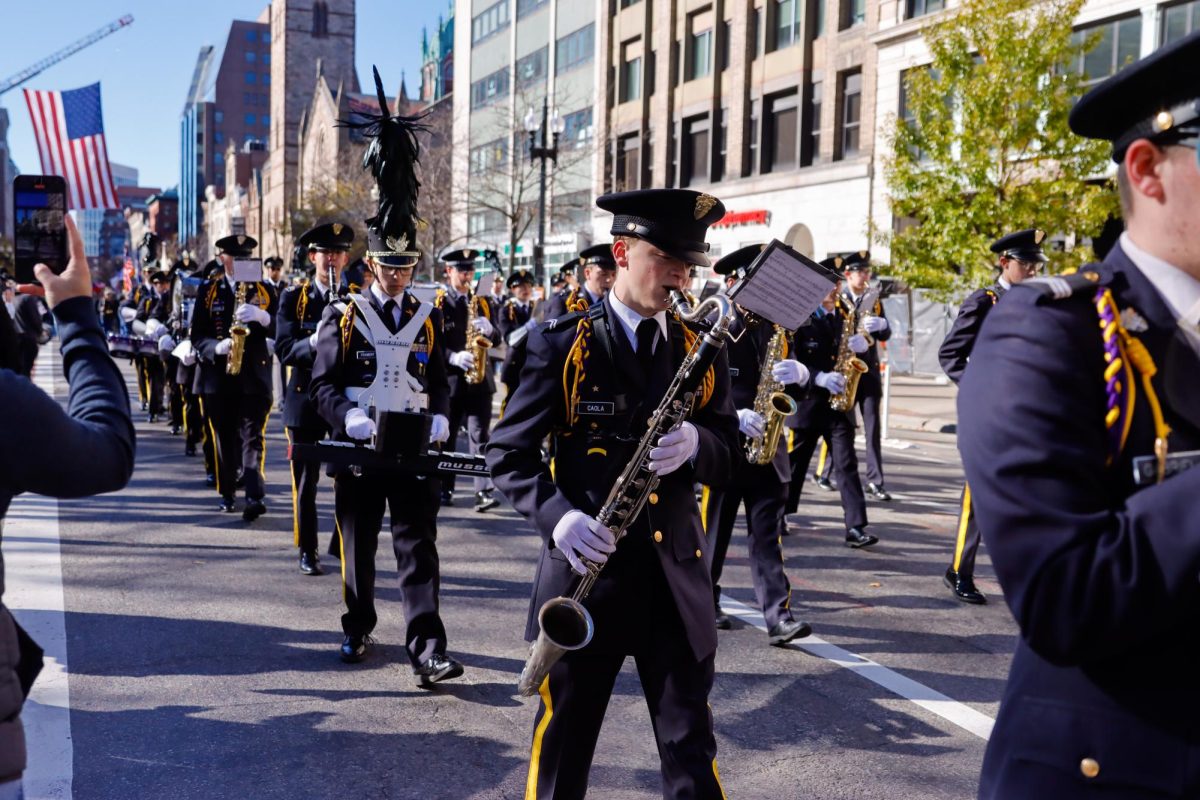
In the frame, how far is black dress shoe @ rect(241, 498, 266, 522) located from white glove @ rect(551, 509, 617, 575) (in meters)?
7.23

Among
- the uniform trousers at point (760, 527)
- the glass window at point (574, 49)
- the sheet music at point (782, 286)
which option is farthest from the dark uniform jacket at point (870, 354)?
the glass window at point (574, 49)

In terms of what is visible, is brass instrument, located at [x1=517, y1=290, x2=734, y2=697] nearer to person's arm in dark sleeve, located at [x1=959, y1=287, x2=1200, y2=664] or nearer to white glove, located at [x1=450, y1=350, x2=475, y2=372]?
person's arm in dark sleeve, located at [x1=959, y1=287, x2=1200, y2=664]

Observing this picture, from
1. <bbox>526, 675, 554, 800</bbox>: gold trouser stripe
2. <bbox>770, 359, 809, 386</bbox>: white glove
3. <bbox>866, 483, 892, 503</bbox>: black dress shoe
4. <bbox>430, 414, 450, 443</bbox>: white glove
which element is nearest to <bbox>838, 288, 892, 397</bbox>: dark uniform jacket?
<bbox>866, 483, 892, 503</bbox>: black dress shoe

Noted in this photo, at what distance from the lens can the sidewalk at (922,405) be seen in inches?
763

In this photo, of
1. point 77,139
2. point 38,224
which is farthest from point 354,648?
point 77,139

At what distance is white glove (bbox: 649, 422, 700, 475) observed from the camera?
3.45 m

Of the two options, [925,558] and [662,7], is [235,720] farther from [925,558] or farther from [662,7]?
[662,7]

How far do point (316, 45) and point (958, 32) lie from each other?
3891 inches

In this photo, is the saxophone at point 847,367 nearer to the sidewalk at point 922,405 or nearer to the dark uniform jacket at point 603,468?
the dark uniform jacket at point 603,468

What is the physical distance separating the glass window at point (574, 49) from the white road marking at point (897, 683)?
139 feet

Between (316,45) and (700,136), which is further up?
(316,45)

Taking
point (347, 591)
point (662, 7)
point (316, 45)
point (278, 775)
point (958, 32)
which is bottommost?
point (278, 775)

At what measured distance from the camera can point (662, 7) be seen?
4050 cm

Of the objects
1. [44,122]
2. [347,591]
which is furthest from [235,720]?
[44,122]
